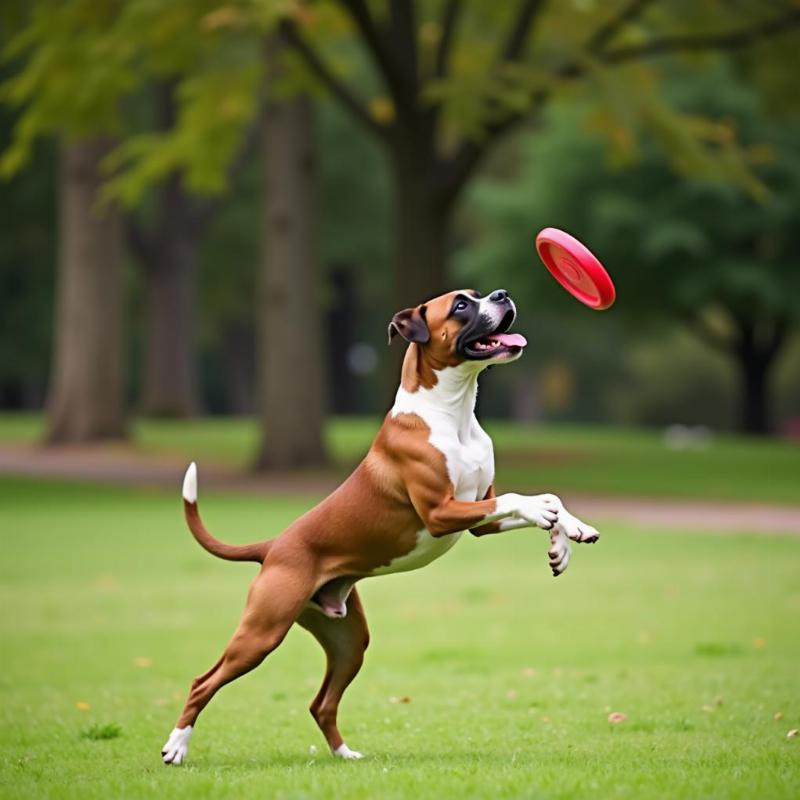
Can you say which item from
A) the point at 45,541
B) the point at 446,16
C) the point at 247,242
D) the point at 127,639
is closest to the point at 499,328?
the point at 127,639

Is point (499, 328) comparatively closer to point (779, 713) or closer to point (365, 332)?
point (779, 713)

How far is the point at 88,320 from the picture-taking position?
32781 millimetres

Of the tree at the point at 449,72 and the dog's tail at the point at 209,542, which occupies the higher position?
the tree at the point at 449,72

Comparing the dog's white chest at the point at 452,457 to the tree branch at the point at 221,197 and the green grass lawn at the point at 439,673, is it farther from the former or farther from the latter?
the tree branch at the point at 221,197

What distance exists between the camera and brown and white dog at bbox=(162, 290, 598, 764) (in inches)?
272

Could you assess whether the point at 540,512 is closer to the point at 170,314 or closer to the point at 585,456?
the point at 585,456

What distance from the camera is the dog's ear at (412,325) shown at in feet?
23.0

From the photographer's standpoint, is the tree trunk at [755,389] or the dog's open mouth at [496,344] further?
the tree trunk at [755,389]

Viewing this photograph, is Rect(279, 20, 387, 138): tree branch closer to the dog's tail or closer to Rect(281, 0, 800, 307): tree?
Rect(281, 0, 800, 307): tree

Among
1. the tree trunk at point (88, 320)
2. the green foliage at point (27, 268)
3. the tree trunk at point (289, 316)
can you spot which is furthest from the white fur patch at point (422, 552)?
the green foliage at point (27, 268)

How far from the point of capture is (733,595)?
14938 millimetres

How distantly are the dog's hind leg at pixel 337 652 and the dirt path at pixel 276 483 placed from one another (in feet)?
44.9

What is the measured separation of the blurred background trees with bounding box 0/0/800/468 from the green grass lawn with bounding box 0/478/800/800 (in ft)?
22.9

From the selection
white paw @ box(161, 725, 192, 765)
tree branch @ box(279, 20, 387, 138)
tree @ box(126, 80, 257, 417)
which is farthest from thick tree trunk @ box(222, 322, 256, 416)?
white paw @ box(161, 725, 192, 765)
